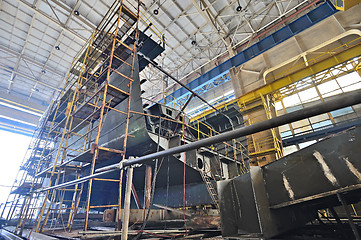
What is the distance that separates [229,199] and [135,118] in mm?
4350

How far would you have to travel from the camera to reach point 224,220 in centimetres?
256

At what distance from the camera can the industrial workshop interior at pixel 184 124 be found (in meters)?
2.15

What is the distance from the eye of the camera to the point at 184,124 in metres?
7.07

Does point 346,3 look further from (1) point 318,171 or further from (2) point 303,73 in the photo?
(1) point 318,171

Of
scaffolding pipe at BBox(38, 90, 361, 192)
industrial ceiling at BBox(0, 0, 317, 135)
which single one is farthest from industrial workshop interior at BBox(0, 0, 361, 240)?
industrial ceiling at BBox(0, 0, 317, 135)

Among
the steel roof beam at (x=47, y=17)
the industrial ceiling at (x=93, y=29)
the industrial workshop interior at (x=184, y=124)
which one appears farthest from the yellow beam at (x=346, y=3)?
the steel roof beam at (x=47, y=17)

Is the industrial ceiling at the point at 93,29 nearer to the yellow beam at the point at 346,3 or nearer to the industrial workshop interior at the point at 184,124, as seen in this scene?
the industrial workshop interior at the point at 184,124

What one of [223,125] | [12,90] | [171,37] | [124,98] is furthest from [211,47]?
[12,90]

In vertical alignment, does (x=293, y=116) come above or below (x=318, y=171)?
above

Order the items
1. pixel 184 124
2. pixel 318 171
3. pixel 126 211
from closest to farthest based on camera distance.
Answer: pixel 126 211, pixel 318 171, pixel 184 124

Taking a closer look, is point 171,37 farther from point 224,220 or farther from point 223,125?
point 224,220

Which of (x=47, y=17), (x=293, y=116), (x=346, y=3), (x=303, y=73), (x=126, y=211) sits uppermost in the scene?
(x=47, y=17)

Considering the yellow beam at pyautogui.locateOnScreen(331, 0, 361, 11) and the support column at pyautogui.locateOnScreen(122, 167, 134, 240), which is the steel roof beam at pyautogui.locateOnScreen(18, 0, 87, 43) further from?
the yellow beam at pyautogui.locateOnScreen(331, 0, 361, 11)

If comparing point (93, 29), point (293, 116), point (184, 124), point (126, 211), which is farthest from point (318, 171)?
point (93, 29)
